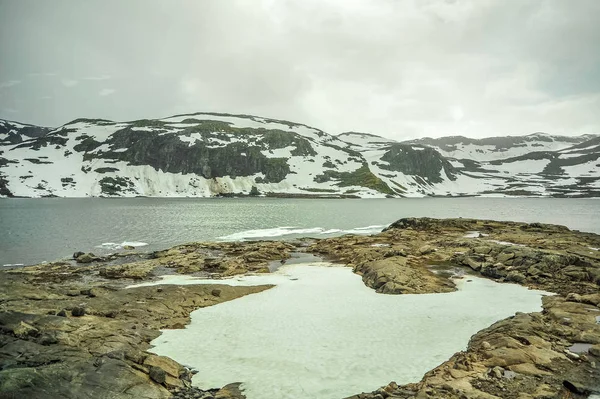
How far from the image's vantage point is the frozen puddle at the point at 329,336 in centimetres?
1338

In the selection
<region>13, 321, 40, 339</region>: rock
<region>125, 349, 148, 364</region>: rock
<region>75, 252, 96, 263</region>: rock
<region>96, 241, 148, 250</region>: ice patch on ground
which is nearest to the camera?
<region>125, 349, 148, 364</region>: rock

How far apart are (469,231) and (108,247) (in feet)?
182

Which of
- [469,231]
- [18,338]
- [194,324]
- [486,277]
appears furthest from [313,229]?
[18,338]

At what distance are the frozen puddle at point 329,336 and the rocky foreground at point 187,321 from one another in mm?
991

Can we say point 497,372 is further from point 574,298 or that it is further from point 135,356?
point 574,298

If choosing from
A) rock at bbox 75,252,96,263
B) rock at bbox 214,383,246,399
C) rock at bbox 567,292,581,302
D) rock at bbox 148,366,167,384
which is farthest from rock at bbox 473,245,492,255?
rock at bbox 75,252,96,263

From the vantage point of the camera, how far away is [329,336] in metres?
17.6

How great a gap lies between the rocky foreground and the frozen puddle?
991 millimetres

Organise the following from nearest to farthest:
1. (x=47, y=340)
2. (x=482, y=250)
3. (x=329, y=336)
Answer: (x=47, y=340)
(x=329, y=336)
(x=482, y=250)

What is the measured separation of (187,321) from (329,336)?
7.96m

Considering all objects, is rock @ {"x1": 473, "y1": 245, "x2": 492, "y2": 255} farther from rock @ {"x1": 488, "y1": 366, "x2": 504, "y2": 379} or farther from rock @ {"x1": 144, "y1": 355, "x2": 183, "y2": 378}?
rock @ {"x1": 144, "y1": 355, "x2": 183, "y2": 378}

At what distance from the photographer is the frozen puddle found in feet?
A: 43.9

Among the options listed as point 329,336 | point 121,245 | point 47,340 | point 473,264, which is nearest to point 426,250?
point 473,264

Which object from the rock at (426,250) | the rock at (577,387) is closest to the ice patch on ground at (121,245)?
the rock at (426,250)
